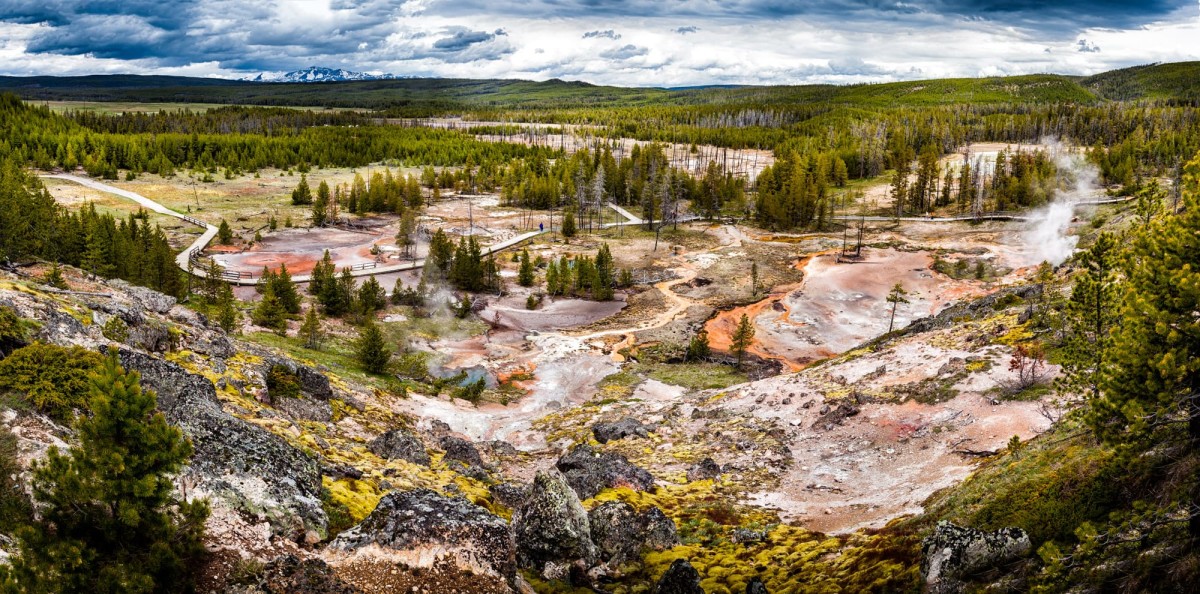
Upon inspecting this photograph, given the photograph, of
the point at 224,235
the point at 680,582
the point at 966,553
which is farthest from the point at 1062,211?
the point at 224,235

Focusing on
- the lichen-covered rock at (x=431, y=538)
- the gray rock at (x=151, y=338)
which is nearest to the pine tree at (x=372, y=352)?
the gray rock at (x=151, y=338)

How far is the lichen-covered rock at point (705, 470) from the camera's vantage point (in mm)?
30656

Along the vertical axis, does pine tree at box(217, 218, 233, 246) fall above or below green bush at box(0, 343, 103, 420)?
below

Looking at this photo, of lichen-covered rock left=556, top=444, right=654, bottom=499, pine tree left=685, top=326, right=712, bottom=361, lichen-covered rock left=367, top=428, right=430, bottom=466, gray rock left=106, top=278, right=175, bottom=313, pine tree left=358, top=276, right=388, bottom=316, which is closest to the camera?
lichen-covered rock left=367, top=428, right=430, bottom=466

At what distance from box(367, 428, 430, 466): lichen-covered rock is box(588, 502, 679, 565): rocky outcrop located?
8334 millimetres

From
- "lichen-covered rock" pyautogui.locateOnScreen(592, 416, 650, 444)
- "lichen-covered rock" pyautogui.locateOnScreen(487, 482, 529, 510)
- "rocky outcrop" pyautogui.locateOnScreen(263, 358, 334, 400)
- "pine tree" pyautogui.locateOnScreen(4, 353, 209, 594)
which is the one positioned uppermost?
"pine tree" pyautogui.locateOnScreen(4, 353, 209, 594)

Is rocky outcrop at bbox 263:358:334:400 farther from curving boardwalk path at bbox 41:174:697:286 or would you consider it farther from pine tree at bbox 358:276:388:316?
curving boardwalk path at bbox 41:174:697:286

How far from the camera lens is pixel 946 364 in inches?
1491

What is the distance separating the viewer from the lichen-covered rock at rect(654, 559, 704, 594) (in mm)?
17766

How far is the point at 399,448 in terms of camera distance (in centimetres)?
2748

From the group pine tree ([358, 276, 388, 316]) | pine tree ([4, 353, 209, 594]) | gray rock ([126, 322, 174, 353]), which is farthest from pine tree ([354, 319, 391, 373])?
pine tree ([4, 353, 209, 594])

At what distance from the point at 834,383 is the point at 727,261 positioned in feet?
205

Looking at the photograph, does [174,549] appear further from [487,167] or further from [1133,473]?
[487,167]

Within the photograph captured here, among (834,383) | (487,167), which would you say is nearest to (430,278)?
(834,383)
